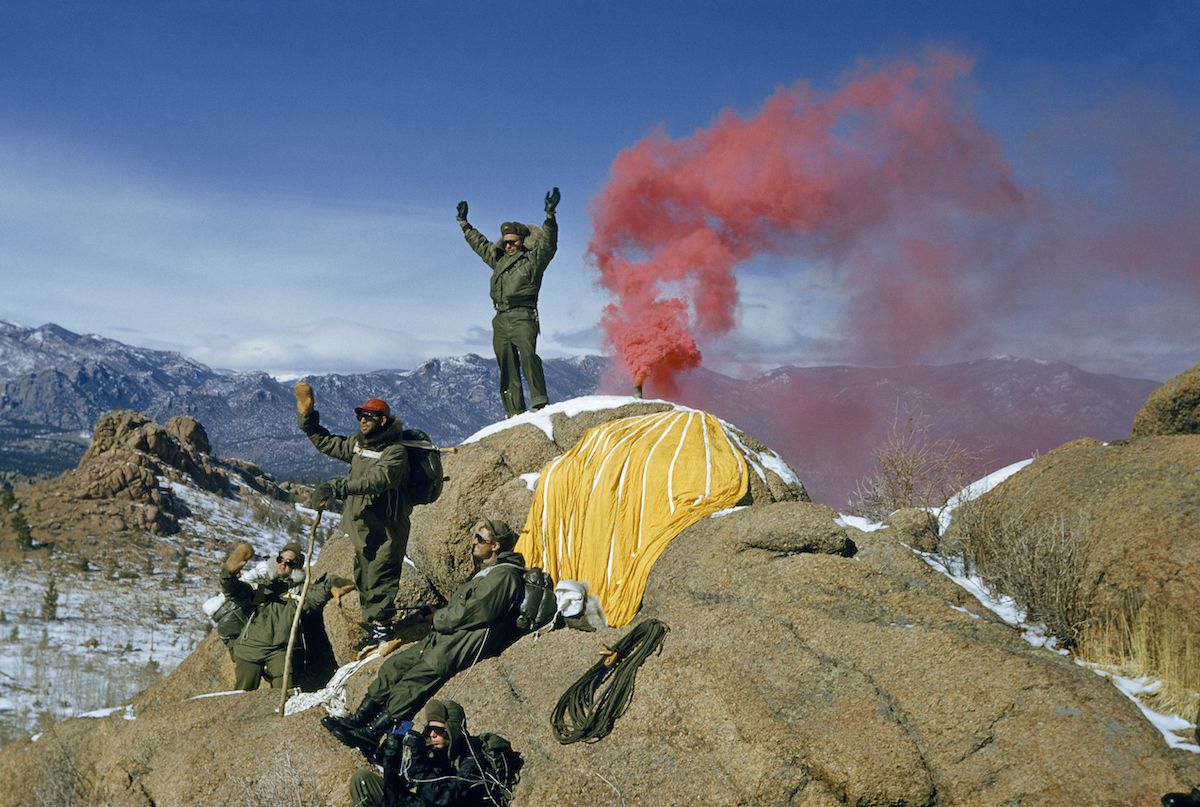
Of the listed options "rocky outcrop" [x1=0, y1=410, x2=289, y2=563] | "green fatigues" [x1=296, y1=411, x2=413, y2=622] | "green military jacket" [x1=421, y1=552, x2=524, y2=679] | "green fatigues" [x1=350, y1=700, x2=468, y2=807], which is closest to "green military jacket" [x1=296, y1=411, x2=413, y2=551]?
"green fatigues" [x1=296, y1=411, x2=413, y2=622]

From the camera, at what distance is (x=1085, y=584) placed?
5770mm

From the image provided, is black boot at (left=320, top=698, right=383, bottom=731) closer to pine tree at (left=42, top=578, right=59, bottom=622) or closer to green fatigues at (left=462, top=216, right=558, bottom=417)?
green fatigues at (left=462, top=216, right=558, bottom=417)

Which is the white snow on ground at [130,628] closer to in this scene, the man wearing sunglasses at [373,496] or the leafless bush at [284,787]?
the man wearing sunglasses at [373,496]

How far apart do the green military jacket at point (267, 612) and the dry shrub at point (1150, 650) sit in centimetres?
701

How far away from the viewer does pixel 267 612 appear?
831cm

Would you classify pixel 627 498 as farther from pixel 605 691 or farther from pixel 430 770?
pixel 430 770

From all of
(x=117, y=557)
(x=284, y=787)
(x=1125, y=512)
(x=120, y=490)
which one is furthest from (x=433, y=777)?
(x=120, y=490)

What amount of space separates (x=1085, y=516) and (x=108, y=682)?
76.8 feet

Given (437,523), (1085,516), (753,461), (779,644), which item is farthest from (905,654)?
(437,523)

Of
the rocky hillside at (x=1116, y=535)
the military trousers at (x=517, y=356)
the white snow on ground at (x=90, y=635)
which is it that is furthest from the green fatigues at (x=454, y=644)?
the white snow on ground at (x=90, y=635)

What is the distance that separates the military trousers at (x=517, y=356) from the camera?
10492mm

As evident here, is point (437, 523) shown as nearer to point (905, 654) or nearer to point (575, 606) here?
point (575, 606)

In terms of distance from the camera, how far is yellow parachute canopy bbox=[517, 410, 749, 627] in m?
7.09

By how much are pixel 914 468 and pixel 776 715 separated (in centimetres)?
730
